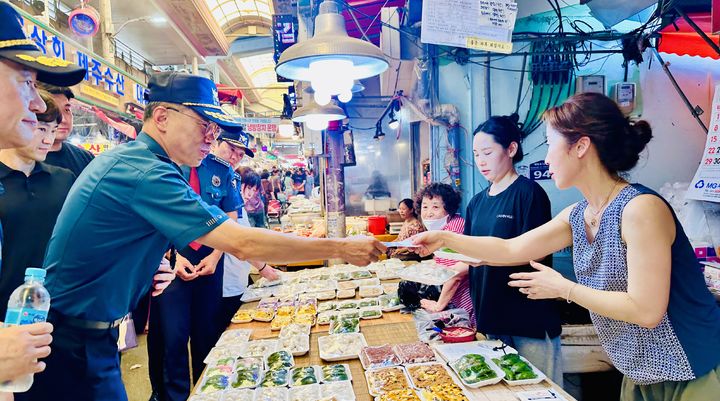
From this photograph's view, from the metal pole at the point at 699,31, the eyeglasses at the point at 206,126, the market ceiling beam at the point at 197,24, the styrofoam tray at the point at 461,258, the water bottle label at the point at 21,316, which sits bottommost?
the styrofoam tray at the point at 461,258

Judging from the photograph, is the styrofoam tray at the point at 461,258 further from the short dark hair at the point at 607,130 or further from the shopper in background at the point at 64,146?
the shopper in background at the point at 64,146

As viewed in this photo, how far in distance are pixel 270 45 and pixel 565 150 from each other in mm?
18917

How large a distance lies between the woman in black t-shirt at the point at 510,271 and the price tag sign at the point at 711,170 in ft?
9.05

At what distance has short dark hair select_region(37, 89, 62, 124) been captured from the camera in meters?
2.41

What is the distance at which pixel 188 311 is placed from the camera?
353 cm

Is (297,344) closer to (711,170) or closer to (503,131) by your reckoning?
(503,131)

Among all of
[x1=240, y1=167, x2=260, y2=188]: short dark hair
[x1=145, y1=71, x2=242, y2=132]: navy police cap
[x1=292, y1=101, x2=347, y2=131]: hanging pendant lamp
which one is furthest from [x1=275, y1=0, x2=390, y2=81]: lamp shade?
[x1=240, y1=167, x2=260, y2=188]: short dark hair

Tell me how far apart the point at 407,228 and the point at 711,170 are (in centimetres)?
328

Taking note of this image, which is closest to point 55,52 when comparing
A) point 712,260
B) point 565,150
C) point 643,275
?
point 565,150

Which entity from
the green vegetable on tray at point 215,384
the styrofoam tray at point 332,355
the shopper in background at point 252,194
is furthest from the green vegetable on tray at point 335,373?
the shopper in background at point 252,194

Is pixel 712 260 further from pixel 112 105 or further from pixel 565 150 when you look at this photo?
pixel 112 105

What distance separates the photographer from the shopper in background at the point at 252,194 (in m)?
6.88

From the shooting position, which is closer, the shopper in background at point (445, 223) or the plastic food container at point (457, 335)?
the plastic food container at point (457, 335)

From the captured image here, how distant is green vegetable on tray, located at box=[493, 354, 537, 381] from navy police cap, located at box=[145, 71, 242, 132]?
1941 mm
